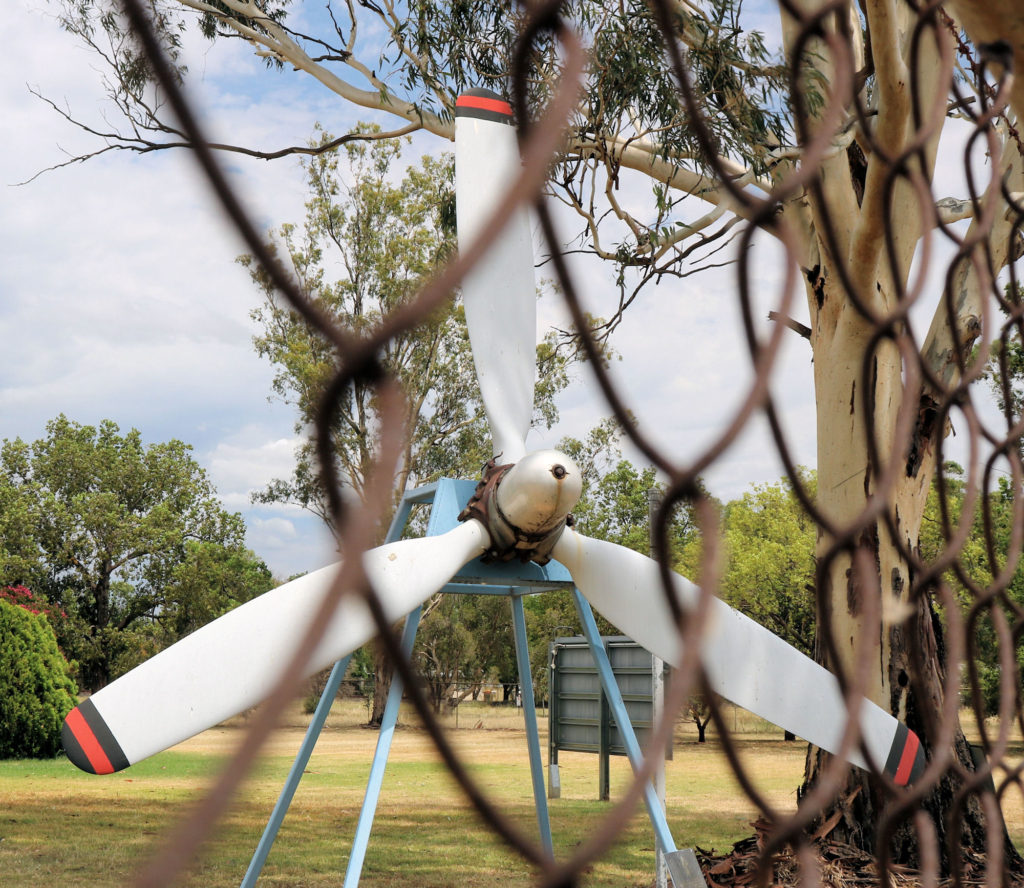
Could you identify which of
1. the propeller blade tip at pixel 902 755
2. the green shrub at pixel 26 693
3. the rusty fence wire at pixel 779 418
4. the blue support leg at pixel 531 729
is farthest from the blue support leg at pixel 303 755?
the green shrub at pixel 26 693

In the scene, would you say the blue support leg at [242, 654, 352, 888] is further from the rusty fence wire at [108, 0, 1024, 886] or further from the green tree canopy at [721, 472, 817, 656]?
the green tree canopy at [721, 472, 817, 656]

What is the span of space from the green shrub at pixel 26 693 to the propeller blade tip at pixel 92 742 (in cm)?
1088

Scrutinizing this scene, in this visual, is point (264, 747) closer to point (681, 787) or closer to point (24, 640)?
point (681, 787)

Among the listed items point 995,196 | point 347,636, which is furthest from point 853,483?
point 995,196

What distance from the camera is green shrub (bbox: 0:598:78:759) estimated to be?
1302cm

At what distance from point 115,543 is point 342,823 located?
19345 mm

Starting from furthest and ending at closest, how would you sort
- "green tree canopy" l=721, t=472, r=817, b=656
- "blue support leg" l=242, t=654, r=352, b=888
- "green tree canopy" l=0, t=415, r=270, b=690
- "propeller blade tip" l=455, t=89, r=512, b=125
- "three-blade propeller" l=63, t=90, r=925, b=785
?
"green tree canopy" l=0, t=415, r=270, b=690, "green tree canopy" l=721, t=472, r=817, b=656, "propeller blade tip" l=455, t=89, r=512, b=125, "blue support leg" l=242, t=654, r=352, b=888, "three-blade propeller" l=63, t=90, r=925, b=785

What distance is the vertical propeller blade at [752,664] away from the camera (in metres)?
3.72

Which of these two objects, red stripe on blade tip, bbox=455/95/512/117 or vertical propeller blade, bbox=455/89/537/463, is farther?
red stripe on blade tip, bbox=455/95/512/117

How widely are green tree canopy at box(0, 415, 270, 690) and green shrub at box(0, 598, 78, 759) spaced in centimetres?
1083

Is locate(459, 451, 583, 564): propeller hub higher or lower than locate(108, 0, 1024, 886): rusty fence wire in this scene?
higher

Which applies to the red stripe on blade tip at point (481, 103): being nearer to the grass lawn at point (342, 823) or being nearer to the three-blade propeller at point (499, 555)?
the three-blade propeller at point (499, 555)

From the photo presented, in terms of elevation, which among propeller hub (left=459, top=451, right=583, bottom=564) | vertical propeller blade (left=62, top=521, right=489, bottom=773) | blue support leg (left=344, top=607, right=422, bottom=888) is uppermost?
propeller hub (left=459, top=451, right=583, bottom=564)

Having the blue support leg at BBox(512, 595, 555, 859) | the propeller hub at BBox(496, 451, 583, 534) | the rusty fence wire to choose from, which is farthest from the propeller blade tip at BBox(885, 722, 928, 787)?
the rusty fence wire
